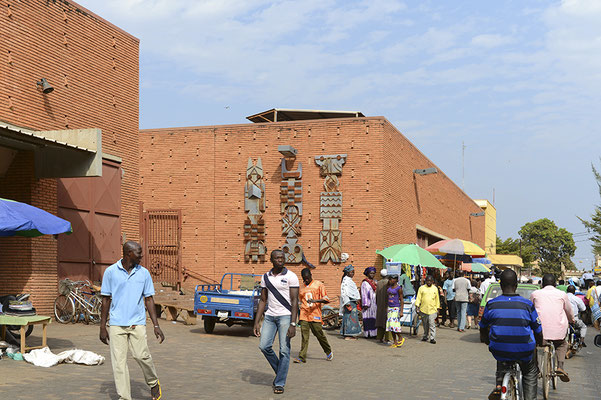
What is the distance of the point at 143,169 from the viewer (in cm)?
2738

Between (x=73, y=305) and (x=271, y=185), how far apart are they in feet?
34.7

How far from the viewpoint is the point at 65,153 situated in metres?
15.7

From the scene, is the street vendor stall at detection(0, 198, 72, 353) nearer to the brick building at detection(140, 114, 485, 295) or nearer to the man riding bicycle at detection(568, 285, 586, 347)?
the man riding bicycle at detection(568, 285, 586, 347)

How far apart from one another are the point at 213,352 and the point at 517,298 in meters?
7.67

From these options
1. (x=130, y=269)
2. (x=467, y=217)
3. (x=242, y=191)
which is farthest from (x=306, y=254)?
(x=467, y=217)

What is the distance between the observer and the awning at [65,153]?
49.3 ft

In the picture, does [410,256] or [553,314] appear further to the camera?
[410,256]

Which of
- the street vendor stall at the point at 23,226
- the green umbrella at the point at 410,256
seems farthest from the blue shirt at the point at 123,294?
the green umbrella at the point at 410,256

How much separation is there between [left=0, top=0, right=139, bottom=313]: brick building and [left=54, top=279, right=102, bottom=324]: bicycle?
22 centimetres

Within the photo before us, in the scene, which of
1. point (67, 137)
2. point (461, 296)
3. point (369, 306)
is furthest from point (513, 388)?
point (461, 296)

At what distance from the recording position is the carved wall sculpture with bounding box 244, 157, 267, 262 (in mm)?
25359

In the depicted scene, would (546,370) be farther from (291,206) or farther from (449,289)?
(291,206)

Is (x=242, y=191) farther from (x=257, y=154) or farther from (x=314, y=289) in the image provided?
(x=314, y=289)

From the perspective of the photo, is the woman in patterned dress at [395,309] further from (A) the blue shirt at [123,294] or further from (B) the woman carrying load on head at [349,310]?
(A) the blue shirt at [123,294]
